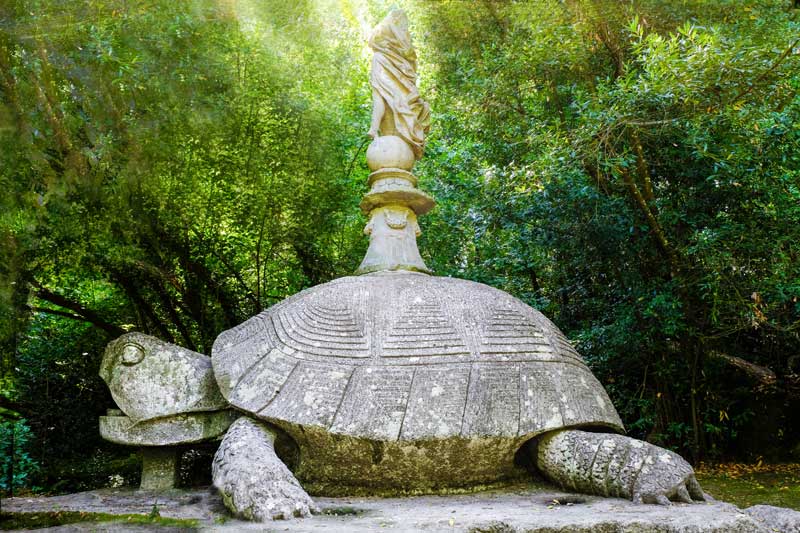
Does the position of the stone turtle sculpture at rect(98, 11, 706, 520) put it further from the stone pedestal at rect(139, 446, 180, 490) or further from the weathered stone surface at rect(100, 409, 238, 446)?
the stone pedestal at rect(139, 446, 180, 490)

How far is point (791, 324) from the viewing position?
5.06 meters

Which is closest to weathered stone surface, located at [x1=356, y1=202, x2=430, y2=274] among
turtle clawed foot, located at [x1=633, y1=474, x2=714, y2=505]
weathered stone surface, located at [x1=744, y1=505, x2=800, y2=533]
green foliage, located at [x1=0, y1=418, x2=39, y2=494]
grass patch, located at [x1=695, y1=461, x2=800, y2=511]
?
turtle clawed foot, located at [x1=633, y1=474, x2=714, y2=505]

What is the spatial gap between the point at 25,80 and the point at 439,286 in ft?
11.0

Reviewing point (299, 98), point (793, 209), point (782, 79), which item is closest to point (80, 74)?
point (299, 98)

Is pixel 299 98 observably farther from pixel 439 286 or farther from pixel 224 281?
pixel 439 286

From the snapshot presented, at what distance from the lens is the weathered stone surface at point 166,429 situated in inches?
138

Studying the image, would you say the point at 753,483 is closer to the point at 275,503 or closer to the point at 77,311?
the point at 275,503

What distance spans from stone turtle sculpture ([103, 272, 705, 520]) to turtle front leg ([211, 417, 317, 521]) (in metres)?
0.01

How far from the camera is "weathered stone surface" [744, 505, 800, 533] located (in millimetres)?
2453

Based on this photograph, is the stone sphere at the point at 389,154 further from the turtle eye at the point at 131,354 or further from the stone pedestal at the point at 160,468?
the stone pedestal at the point at 160,468

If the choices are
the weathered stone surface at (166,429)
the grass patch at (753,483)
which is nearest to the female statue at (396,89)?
the weathered stone surface at (166,429)

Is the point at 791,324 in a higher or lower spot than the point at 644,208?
lower

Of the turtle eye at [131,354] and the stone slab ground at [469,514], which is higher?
the turtle eye at [131,354]

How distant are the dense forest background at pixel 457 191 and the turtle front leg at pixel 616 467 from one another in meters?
2.18
